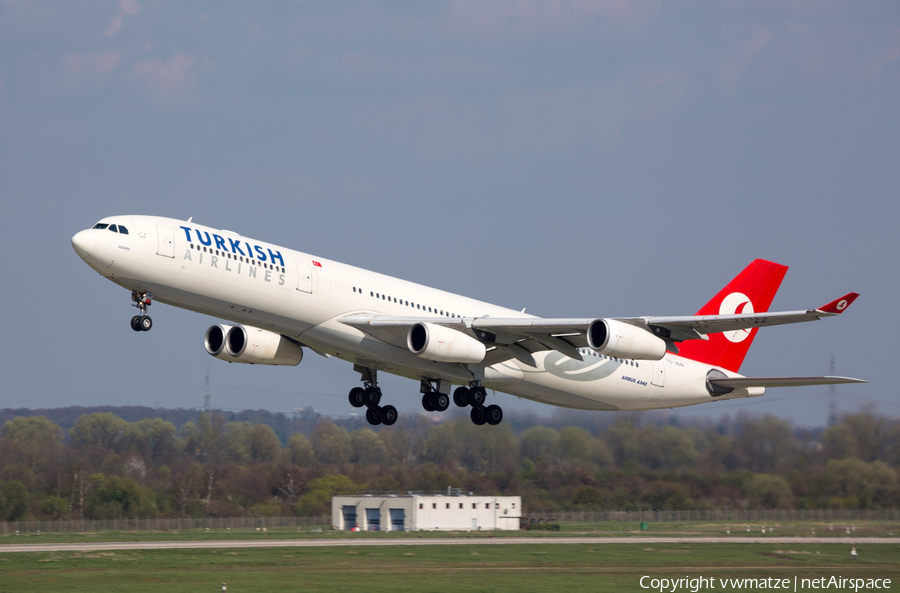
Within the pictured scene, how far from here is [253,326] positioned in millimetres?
33375

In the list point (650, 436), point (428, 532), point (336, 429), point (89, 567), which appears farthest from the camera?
point (336, 429)

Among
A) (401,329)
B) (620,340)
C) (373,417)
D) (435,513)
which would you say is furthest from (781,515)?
(401,329)

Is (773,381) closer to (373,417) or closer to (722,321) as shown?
(722,321)

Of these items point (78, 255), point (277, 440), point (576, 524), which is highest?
point (78, 255)

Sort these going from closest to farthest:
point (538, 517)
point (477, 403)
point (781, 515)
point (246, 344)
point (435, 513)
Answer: point (246, 344), point (477, 403), point (781, 515), point (435, 513), point (538, 517)


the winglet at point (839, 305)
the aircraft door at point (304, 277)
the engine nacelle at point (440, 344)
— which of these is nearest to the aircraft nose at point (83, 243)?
the aircraft door at point (304, 277)

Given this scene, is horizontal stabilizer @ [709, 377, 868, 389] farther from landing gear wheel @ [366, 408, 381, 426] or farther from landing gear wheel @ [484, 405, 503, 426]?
landing gear wheel @ [366, 408, 381, 426]

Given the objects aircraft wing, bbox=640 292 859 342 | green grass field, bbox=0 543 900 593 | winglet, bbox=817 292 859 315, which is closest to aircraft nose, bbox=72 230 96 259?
green grass field, bbox=0 543 900 593

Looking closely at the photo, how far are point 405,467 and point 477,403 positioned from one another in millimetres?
36057

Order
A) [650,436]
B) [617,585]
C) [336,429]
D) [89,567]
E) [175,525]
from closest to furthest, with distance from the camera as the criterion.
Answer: [617,585], [89,567], [650,436], [175,525], [336,429]

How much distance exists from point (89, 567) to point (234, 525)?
99.3 ft

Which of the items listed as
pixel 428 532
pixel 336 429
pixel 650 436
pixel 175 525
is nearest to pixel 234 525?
pixel 175 525

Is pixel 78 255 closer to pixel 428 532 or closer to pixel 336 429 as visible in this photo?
Result: pixel 428 532

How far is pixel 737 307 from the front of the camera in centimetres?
4278
